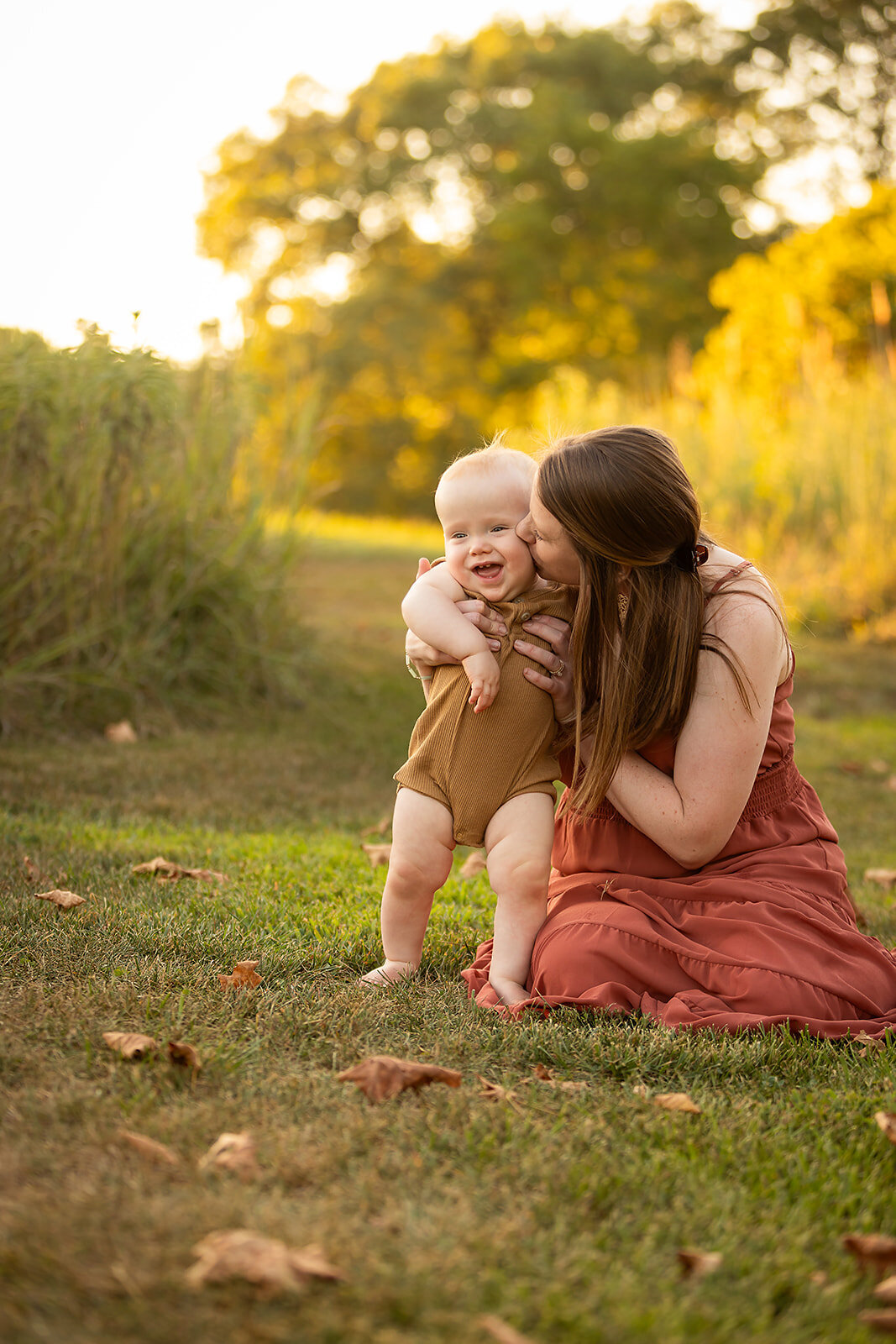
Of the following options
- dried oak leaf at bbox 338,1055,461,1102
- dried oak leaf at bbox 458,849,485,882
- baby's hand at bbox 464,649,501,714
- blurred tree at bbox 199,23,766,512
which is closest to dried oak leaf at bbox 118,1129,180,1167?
dried oak leaf at bbox 338,1055,461,1102

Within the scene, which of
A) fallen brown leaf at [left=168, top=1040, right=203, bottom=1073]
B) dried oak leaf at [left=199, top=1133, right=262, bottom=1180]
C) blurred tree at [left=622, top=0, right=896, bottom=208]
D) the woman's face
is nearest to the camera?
dried oak leaf at [left=199, top=1133, right=262, bottom=1180]

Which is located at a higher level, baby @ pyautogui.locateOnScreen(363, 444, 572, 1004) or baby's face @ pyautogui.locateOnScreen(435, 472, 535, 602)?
baby's face @ pyautogui.locateOnScreen(435, 472, 535, 602)

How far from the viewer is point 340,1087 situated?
6.99 feet

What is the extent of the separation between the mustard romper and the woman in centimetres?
6

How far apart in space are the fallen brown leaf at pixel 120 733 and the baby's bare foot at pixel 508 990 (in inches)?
131

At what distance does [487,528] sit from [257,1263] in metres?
1.74

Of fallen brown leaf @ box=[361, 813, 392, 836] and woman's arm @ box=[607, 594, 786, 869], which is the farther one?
fallen brown leaf @ box=[361, 813, 392, 836]

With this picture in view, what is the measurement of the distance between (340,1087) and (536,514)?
1300 mm

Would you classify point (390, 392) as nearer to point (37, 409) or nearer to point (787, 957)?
point (37, 409)

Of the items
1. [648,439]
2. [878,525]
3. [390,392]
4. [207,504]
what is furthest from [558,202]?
[648,439]

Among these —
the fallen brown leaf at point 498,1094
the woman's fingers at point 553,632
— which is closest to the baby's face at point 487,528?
the woman's fingers at point 553,632

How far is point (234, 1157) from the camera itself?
5.97 ft

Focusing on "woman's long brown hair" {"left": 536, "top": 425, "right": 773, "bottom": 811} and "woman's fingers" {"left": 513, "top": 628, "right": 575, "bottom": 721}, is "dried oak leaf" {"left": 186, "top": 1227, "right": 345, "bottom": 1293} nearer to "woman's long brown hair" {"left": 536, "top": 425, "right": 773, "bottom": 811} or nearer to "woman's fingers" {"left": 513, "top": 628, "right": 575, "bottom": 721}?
"woman's long brown hair" {"left": 536, "top": 425, "right": 773, "bottom": 811}

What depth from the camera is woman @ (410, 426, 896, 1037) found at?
8.29ft
